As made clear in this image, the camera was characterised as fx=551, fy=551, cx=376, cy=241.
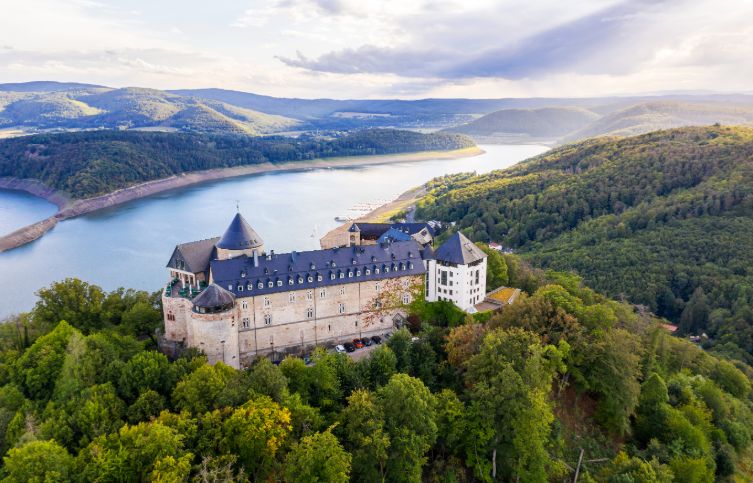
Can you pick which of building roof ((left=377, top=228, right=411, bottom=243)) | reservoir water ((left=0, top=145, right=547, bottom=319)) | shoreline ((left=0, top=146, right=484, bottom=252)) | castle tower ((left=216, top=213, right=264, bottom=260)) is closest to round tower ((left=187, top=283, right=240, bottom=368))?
castle tower ((left=216, top=213, right=264, bottom=260))

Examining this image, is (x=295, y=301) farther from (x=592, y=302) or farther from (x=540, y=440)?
(x=592, y=302)

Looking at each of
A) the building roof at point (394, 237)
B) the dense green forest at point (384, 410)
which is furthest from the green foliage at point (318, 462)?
the building roof at point (394, 237)

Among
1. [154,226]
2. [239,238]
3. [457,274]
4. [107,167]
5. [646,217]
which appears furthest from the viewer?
[107,167]

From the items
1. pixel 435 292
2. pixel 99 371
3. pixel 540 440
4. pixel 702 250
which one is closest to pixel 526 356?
pixel 540 440

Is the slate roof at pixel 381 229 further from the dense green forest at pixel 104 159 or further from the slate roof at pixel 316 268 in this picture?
the dense green forest at pixel 104 159

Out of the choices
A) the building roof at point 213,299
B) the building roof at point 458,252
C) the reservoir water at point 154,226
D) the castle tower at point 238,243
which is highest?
the castle tower at point 238,243

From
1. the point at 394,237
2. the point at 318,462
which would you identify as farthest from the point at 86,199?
the point at 318,462

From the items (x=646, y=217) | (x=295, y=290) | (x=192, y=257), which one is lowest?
(x=646, y=217)

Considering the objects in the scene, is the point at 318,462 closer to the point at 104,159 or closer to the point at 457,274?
the point at 457,274
